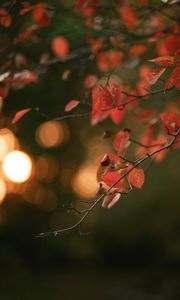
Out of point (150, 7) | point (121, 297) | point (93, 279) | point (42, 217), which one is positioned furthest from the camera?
point (42, 217)

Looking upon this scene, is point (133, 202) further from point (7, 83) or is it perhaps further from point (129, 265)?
point (7, 83)

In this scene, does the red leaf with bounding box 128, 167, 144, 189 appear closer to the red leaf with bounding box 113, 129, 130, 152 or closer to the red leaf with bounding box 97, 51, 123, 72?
the red leaf with bounding box 113, 129, 130, 152

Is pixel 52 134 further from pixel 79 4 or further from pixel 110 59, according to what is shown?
pixel 79 4

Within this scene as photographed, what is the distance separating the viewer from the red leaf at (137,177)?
6.82 feet

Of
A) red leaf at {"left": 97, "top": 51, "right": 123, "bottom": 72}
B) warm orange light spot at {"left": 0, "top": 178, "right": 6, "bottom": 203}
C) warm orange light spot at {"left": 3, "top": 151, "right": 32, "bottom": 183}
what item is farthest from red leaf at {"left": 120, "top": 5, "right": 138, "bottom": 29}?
warm orange light spot at {"left": 0, "top": 178, "right": 6, "bottom": 203}

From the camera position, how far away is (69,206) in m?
10.4

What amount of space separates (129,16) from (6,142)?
26.8ft

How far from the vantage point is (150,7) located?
347 cm

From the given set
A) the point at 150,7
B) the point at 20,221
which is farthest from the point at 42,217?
the point at 150,7

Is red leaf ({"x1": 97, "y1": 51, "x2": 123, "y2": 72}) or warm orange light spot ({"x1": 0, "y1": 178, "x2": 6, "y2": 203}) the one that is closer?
red leaf ({"x1": 97, "y1": 51, "x2": 123, "y2": 72})

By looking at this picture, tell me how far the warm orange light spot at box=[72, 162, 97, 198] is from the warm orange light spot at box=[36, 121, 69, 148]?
92cm

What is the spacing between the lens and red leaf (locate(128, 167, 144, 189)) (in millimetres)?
2080

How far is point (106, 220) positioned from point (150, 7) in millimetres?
8617

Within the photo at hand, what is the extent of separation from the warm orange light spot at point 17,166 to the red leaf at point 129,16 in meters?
7.95
